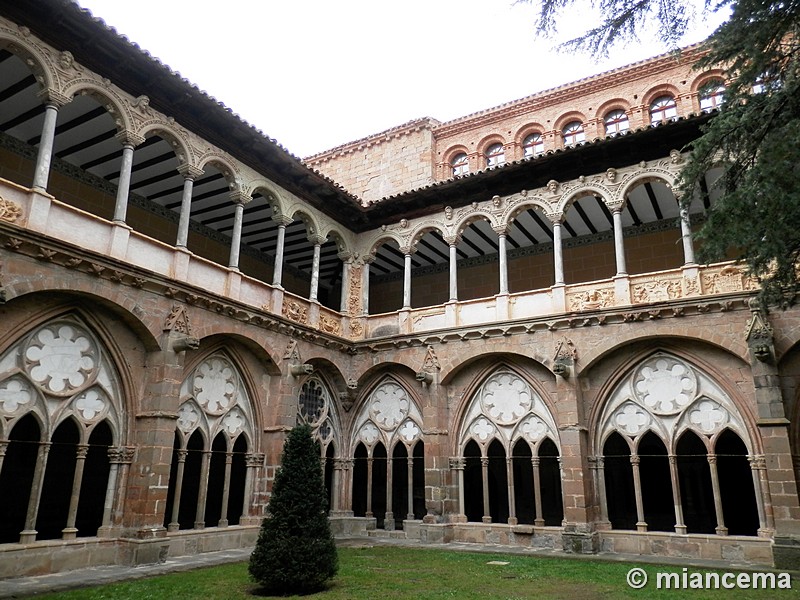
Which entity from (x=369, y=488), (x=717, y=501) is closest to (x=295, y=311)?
(x=369, y=488)

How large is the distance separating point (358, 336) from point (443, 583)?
9.01m

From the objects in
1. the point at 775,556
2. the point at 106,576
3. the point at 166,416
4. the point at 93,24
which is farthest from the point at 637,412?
the point at 93,24

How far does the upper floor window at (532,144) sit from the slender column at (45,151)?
15.4 meters

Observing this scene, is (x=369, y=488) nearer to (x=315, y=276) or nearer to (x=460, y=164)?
(x=315, y=276)

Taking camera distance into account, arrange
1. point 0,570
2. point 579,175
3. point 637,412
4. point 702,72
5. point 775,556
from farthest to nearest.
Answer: point 702,72, point 579,175, point 637,412, point 775,556, point 0,570

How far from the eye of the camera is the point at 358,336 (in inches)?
684

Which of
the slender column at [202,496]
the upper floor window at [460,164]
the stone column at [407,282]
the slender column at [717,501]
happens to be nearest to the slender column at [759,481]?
the slender column at [717,501]

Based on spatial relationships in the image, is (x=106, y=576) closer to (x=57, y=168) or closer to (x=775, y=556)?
(x=57, y=168)

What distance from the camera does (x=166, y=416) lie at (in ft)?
37.8

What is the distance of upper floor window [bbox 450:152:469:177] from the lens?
22.5m

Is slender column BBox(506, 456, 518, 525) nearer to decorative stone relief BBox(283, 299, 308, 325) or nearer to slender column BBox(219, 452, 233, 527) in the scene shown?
decorative stone relief BBox(283, 299, 308, 325)

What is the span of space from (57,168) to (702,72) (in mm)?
18696

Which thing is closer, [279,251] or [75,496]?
[75,496]

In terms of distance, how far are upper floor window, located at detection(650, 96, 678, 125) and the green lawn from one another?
14.5 meters
